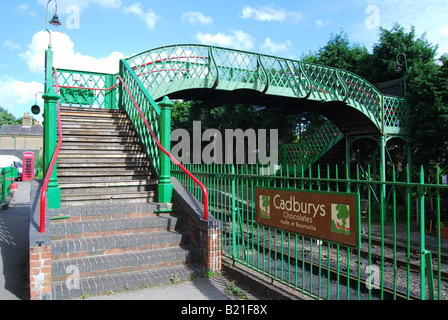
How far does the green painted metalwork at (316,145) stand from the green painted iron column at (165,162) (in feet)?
35.1

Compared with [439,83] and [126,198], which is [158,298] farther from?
[439,83]

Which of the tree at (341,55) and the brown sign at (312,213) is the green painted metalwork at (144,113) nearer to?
the brown sign at (312,213)

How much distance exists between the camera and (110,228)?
18.0 ft

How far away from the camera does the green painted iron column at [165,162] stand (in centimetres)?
649

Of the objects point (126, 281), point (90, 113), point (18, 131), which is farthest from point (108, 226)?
point (18, 131)

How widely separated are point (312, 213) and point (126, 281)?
269 centimetres

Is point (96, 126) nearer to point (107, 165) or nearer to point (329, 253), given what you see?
point (107, 165)

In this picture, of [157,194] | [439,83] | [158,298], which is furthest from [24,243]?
[439,83]

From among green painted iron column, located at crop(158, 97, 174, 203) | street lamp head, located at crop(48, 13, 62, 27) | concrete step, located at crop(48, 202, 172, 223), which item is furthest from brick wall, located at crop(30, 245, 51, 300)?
street lamp head, located at crop(48, 13, 62, 27)

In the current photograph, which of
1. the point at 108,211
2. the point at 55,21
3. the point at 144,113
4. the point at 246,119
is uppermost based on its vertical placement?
the point at 55,21

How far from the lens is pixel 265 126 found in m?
21.7

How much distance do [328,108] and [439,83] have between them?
13.8 ft
